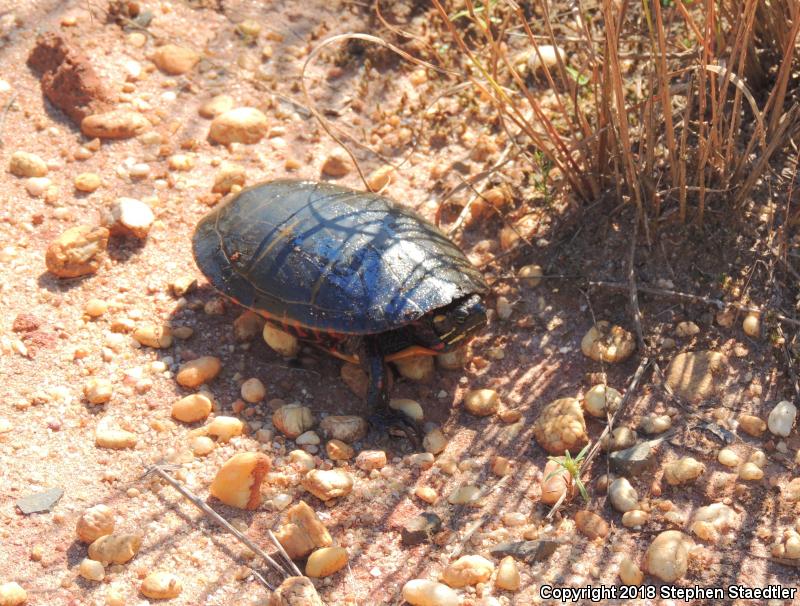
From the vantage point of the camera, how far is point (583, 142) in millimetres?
3391

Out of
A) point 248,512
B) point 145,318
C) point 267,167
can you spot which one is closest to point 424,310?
point 248,512

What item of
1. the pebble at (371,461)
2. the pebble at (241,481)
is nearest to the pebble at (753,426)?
the pebble at (371,461)

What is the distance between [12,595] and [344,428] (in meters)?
1.21

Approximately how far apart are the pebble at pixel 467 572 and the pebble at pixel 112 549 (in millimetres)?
956

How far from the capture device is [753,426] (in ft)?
9.71

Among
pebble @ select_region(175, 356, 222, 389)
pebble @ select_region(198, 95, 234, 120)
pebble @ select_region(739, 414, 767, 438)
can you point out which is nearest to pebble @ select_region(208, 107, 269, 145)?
pebble @ select_region(198, 95, 234, 120)

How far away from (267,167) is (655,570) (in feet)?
8.60

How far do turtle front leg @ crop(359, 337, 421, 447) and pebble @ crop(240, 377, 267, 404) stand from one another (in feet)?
1.32

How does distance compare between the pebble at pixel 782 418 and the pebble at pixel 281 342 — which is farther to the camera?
the pebble at pixel 281 342

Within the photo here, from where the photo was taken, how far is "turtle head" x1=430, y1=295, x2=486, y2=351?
3260mm

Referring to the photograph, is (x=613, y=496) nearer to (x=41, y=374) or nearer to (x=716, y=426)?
(x=716, y=426)

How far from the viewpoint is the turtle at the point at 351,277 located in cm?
323

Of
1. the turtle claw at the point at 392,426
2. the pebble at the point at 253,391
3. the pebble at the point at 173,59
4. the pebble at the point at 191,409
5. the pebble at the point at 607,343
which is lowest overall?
the turtle claw at the point at 392,426

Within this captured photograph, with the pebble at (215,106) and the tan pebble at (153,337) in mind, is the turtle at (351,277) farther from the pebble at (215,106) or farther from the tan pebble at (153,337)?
the pebble at (215,106)
